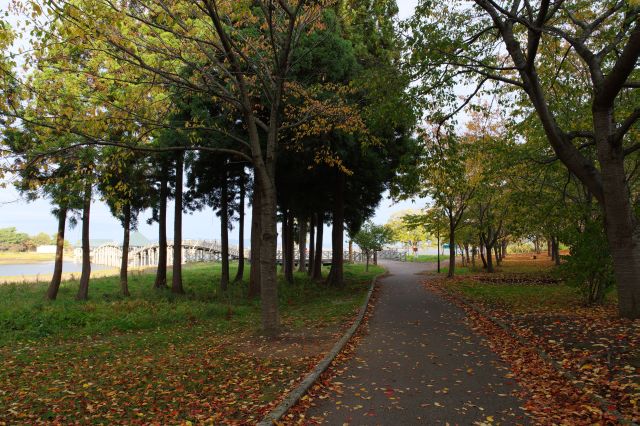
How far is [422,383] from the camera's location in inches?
218

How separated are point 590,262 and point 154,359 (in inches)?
381

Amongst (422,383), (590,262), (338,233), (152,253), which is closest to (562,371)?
(422,383)

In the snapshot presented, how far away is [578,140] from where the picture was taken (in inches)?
525

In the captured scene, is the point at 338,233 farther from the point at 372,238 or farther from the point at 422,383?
the point at 372,238

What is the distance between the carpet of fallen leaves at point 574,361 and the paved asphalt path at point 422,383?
0.31 metres

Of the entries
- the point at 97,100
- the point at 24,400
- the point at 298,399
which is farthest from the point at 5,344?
the point at 298,399

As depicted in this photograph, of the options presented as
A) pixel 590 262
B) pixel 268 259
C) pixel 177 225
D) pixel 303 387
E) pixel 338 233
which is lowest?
pixel 303 387

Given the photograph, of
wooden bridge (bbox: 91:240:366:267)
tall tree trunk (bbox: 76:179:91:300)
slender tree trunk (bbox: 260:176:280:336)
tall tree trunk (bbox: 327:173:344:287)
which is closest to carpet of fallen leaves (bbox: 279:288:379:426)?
slender tree trunk (bbox: 260:176:280:336)

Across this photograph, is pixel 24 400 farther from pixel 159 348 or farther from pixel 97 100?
pixel 97 100

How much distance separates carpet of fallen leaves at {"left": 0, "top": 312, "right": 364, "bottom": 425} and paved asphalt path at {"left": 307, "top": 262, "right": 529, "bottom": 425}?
0.73 meters

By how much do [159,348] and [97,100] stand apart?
466cm

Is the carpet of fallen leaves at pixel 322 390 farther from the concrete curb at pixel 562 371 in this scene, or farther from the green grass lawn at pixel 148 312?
the green grass lawn at pixel 148 312

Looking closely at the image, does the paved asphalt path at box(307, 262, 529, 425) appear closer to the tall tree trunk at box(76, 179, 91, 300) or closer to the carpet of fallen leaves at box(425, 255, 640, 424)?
the carpet of fallen leaves at box(425, 255, 640, 424)

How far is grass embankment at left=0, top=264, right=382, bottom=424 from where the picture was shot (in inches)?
191
